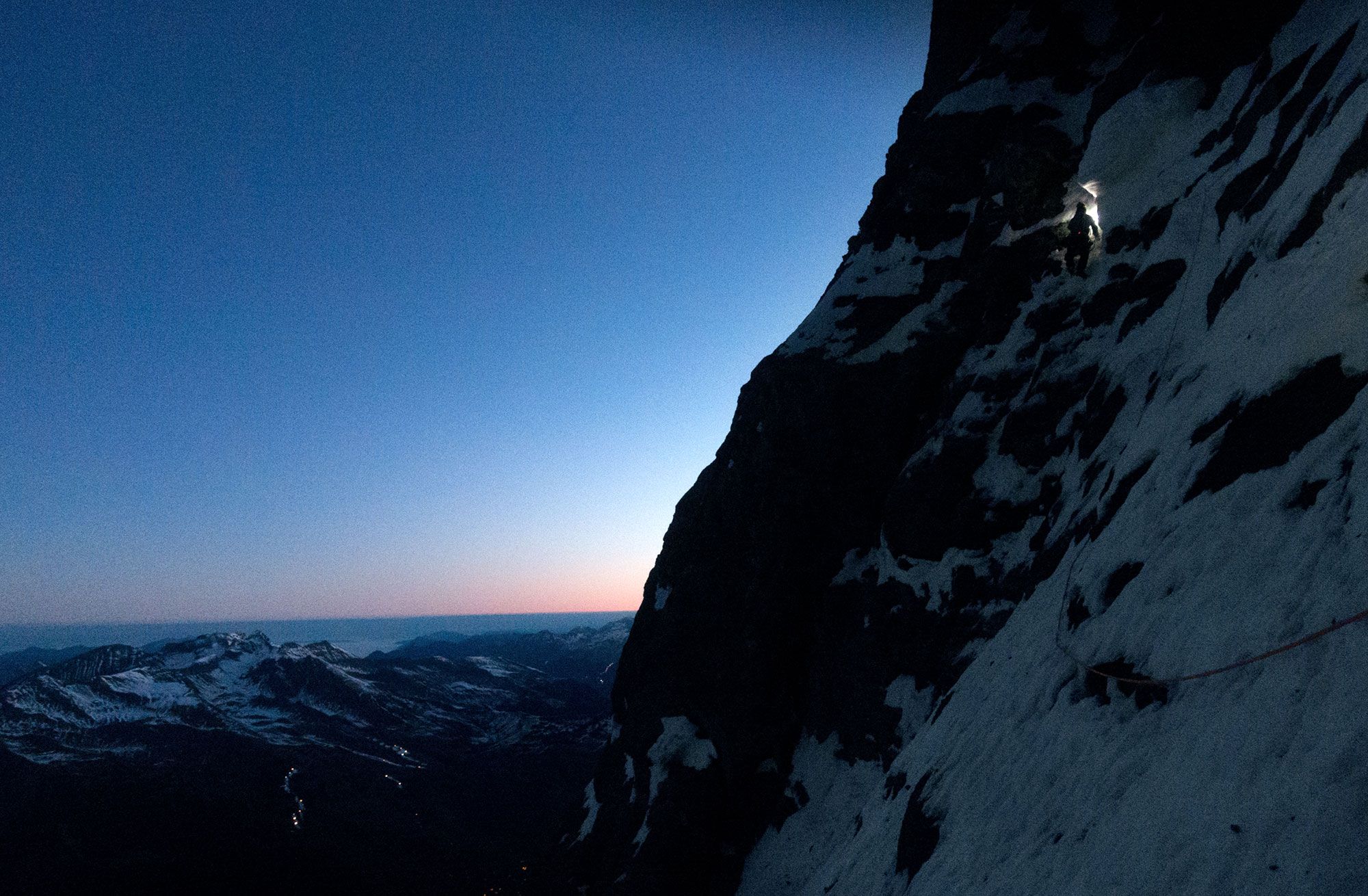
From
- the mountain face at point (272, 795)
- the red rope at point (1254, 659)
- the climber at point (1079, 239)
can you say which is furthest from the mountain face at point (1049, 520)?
the mountain face at point (272, 795)

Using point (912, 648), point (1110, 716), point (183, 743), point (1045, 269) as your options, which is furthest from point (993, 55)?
point (183, 743)

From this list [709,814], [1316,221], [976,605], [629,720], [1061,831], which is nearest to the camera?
[1061,831]

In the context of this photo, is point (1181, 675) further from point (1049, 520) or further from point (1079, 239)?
point (1079, 239)

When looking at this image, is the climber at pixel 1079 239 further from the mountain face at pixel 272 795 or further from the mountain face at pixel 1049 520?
the mountain face at pixel 272 795

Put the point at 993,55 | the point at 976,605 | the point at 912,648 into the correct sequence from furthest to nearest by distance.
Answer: the point at 993,55, the point at 912,648, the point at 976,605

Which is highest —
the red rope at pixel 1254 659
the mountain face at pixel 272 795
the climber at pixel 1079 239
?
the climber at pixel 1079 239

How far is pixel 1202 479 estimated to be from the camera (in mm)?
9602

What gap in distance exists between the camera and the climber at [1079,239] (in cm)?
2505

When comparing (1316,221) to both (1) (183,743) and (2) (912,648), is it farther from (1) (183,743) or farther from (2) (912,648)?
(1) (183,743)

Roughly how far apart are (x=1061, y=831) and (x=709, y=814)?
28.5m

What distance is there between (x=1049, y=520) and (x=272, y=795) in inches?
5865

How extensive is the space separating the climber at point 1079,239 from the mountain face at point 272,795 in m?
49.5

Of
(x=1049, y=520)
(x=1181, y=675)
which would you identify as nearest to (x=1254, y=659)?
(x=1181, y=675)

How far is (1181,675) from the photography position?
729 cm
